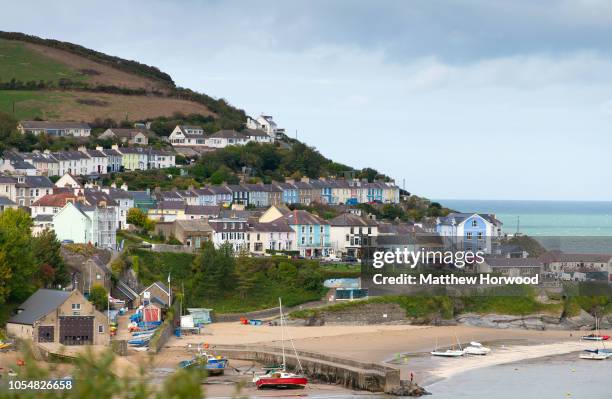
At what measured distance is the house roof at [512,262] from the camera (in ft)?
228

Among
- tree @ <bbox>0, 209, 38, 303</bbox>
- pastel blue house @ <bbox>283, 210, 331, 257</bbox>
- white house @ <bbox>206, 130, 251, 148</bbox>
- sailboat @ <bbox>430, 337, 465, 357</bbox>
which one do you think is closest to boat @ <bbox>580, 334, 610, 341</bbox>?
sailboat @ <bbox>430, 337, 465, 357</bbox>

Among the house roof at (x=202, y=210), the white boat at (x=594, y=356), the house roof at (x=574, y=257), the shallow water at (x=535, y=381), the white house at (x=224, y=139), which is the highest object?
the white house at (x=224, y=139)

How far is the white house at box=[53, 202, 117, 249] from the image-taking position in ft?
214

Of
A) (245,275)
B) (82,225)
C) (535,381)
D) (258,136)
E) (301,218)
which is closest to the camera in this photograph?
(535,381)

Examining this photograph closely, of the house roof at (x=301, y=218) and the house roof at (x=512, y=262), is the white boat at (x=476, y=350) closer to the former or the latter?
the house roof at (x=512, y=262)

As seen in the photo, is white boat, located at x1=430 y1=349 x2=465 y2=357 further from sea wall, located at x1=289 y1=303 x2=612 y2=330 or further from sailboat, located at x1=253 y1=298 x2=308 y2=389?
sailboat, located at x1=253 y1=298 x2=308 y2=389

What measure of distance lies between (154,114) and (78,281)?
61.8 m

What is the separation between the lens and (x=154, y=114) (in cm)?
11738

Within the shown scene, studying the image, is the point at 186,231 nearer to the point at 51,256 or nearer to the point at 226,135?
the point at 51,256

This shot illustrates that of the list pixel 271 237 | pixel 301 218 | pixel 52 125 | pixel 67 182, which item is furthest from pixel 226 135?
pixel 271 237

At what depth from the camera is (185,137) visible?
107 metres

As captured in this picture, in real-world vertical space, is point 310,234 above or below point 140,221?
below

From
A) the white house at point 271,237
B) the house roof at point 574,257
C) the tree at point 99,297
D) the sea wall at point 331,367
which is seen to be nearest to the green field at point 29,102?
the white house at point 271,237

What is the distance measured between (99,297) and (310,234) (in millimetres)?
22290
